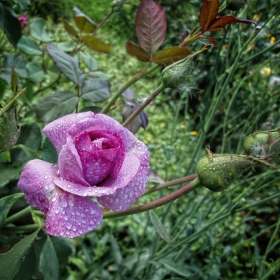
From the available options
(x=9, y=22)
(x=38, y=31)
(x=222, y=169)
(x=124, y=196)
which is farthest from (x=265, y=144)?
(x=38, y=31)

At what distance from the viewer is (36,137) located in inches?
25.2

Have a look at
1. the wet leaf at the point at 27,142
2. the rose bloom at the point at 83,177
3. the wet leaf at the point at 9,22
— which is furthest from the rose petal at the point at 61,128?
the wet leaf at the point at 9,22

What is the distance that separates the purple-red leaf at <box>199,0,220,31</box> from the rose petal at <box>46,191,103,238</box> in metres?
0.27

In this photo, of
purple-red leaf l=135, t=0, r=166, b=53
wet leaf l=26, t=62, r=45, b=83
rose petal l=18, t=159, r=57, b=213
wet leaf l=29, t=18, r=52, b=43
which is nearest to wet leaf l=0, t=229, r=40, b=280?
rose petal l=18, t=159, r=57, b=213

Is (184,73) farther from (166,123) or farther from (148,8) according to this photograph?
(166,123)

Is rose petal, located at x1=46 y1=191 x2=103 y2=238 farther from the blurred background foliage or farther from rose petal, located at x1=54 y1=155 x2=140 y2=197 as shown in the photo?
the blurred background foliage

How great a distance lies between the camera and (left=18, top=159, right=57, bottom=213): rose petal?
1.24 ft

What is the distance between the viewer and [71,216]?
0.36 meters

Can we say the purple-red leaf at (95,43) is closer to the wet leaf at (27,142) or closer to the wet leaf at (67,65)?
the wet leaf at (67,65)

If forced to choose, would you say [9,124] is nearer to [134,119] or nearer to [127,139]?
[127,139]

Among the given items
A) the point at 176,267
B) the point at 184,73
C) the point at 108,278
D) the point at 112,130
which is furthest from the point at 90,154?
the point at 108,278

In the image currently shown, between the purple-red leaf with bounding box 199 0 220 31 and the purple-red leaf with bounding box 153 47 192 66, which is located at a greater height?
the purple-red leaf with bounding box 199 0 220 31

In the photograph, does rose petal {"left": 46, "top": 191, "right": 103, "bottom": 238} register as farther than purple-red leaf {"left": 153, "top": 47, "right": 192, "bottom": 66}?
No

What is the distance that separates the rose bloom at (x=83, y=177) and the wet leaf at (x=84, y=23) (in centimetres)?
38
